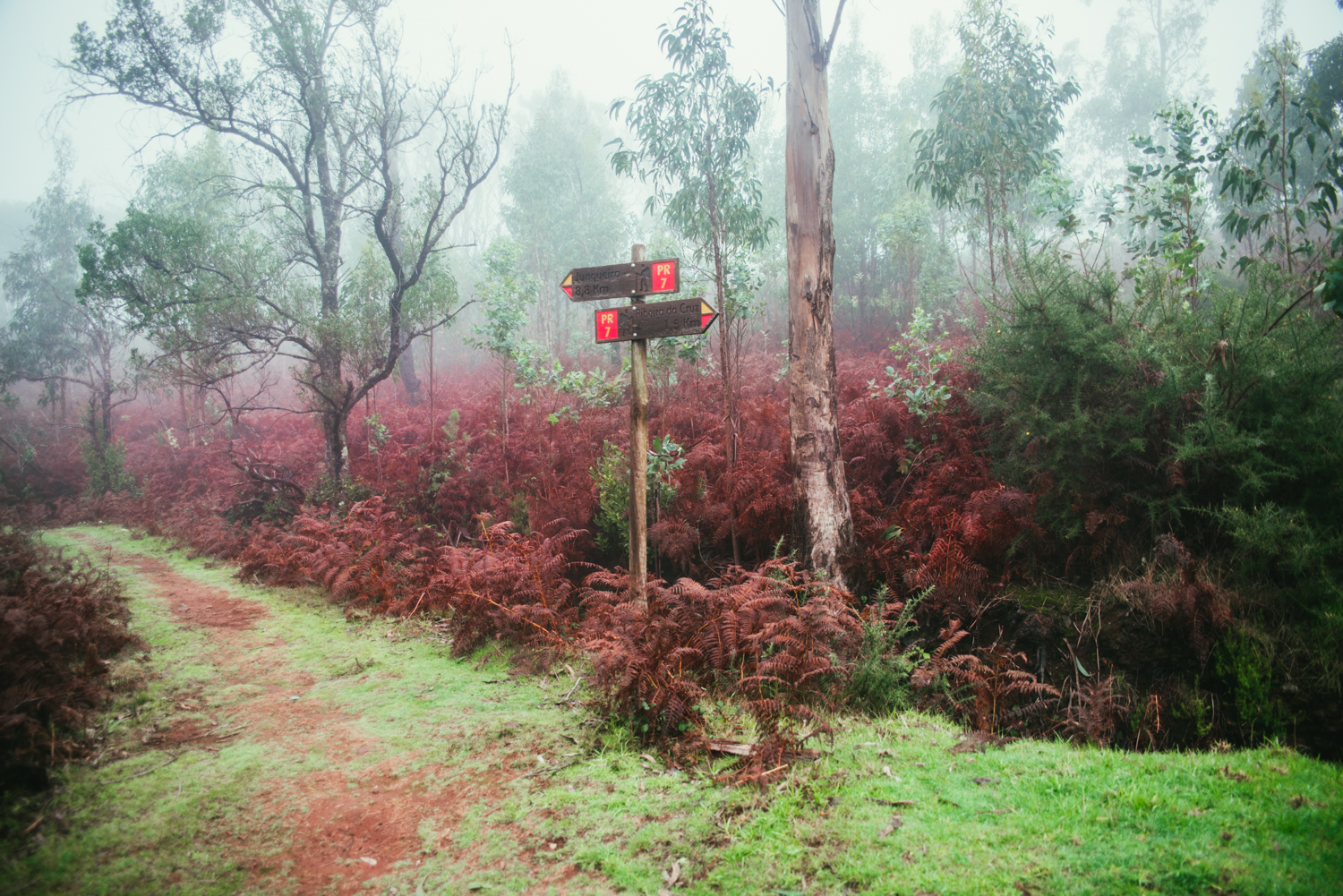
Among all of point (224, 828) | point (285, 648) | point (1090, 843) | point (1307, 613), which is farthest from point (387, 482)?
point (1307, 613)

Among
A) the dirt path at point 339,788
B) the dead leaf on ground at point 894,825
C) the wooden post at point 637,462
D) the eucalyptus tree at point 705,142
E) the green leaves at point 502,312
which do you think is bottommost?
the dirt path at point 339,788

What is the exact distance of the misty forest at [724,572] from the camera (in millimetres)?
3006

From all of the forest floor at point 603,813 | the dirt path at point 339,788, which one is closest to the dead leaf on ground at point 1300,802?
the forest floor at point 603,813

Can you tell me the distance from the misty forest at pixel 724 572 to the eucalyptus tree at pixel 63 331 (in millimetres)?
2820

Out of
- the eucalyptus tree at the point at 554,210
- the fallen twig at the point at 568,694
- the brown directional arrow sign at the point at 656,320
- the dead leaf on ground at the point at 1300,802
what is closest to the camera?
the dead leaf on ground at the point at 1300,802

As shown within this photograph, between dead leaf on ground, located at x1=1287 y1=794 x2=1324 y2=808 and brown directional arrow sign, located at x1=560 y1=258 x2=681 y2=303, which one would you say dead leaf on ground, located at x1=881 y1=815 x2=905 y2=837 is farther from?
brown directional arrow sign, located at x1=560 y1=258 x2=681 y2=303

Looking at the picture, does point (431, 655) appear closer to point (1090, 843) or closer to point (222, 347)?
point (1090, 843)

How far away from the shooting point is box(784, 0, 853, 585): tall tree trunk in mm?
6301

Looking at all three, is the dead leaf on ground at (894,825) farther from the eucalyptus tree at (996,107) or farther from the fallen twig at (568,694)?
the eucalyptus tree at (996,107)

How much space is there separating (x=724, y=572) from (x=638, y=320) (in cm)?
286

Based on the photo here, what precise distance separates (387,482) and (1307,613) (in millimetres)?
11440

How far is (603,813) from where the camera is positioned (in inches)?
129

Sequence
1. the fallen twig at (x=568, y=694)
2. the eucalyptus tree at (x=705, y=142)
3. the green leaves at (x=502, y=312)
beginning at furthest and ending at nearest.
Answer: the green leaves at (x=502, y=312), the eucalyptus tree at (x=705, y=142), the fallen twig at (x=568, y=694)

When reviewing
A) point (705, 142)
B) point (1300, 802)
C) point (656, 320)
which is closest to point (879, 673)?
point (1300, 802)
